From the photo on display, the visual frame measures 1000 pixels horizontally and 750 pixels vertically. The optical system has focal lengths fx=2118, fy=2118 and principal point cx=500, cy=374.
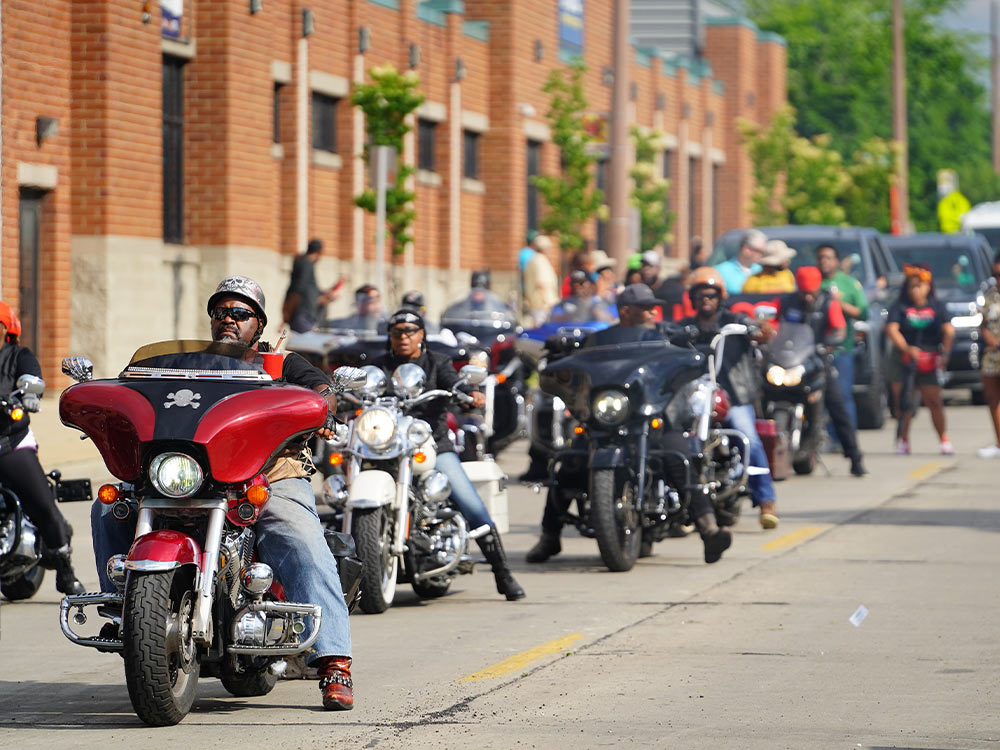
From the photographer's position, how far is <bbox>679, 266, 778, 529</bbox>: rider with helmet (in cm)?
1367

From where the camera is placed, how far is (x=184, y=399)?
725 cm

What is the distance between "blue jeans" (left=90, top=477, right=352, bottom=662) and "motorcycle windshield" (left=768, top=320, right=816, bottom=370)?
1017cm

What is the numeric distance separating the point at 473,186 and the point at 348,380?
31124 millimetres

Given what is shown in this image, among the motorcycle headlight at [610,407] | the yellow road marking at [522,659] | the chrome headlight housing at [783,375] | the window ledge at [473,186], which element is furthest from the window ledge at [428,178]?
the yellow road marking at [522,659]

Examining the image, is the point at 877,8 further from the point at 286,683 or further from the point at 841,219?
the point at 286,683

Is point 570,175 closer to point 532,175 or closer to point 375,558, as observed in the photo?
point 532,175

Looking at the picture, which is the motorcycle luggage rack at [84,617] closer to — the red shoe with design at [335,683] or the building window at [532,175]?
the red shoe with design at [335,683]

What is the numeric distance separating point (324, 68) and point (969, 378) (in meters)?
10.7

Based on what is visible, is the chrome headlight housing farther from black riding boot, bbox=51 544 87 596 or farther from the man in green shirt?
black riding boot, bbox=51 544 87 596

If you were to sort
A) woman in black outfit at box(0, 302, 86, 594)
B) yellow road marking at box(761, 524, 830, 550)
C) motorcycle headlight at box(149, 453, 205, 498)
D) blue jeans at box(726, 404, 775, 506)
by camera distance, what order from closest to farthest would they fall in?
motorcycle headlight at box(149, 453, 205, 498), woman in black outfit at box(0, 302, 86, 594), yellow road marking at box(761, 524, 830, 550), blue jeans at box(726, 404, 775, 506)

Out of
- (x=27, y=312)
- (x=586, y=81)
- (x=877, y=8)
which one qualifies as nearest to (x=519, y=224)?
(x=586, y=81)

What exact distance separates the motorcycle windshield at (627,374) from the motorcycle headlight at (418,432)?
1936 millimetres

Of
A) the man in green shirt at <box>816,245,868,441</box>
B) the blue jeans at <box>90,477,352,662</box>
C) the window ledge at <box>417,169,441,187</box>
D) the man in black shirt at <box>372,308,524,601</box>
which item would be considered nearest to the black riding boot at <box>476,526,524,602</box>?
the man in black shirt at <box>372,308,524,601</box>

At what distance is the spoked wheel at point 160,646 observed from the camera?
6922 mm
